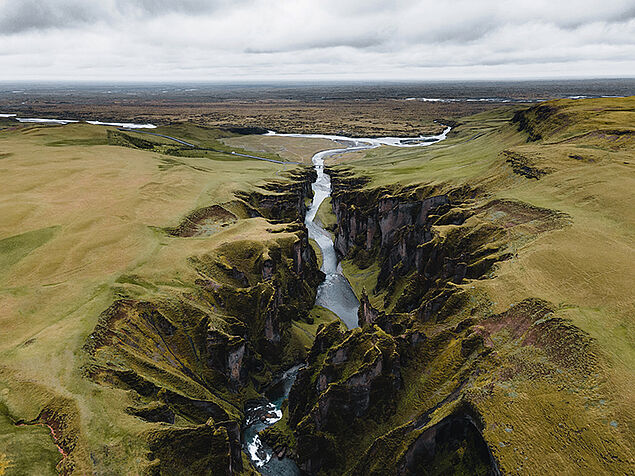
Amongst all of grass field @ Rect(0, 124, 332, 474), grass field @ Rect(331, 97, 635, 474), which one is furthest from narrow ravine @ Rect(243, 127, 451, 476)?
grass field @ Rect(0, 124, 332, 474)

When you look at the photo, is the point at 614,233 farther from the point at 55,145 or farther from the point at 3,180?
the point at 55,145

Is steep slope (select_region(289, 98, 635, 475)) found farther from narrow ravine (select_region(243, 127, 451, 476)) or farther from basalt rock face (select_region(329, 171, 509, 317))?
narrow ravine (select_region(243, 127, 451, 476))

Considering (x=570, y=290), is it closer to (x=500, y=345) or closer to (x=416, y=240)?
(x=500, y=345)

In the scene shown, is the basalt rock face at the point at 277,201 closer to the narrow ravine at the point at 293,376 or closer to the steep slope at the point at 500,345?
the narrow ravine at the point at 293,376

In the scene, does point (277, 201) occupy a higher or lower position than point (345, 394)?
lower

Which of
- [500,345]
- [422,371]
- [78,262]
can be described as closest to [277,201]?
[78,262]
